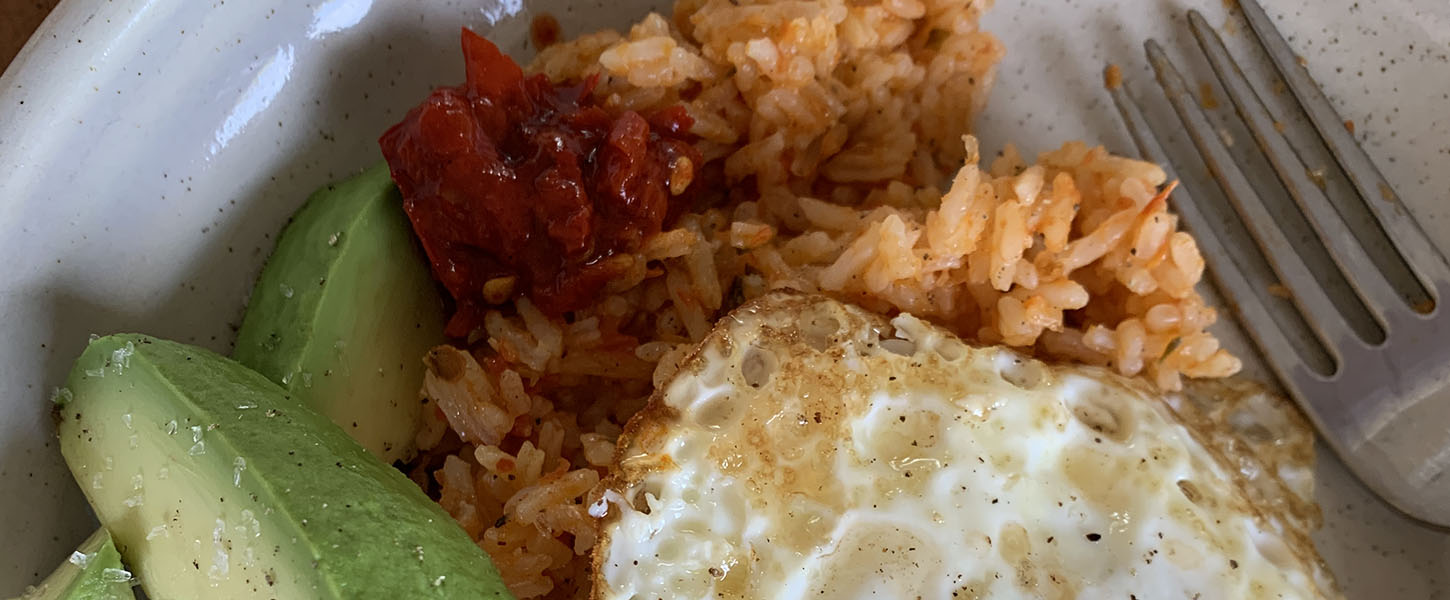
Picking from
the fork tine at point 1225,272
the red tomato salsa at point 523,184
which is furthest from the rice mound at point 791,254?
the fork tine at point 1225,272

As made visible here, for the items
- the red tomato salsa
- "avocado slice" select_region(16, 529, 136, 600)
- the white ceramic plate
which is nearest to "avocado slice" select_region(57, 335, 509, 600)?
"avocado slice" select_region(16, 529, 136, 600)

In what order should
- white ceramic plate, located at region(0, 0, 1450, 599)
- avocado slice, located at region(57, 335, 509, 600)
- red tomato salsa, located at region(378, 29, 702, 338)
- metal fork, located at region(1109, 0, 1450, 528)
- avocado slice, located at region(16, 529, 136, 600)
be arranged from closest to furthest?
avocado slice, located at region(57, 335, 509, 600)
avocado slice, located at region(16, 529, 136, 600)
white ceramic plate, located at region(0, 0, 1450, 599)
red tomato salsa, located at region(378, 29, 702, 338)
metal fork, located at region(1109, 0, 1450, 528)

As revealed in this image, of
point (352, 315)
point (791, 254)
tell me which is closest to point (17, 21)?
point (352, 315)

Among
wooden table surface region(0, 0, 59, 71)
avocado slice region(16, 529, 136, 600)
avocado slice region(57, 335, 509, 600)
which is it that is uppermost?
wooden table surface region(0, 0, 59, 71)

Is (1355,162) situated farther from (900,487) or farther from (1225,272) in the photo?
(900,487)

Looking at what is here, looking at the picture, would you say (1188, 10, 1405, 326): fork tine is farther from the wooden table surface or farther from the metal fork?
the wooden table surface

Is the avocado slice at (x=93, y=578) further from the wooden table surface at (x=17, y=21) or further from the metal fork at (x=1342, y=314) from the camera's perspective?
the metal fork at (x=1342, y=314)
